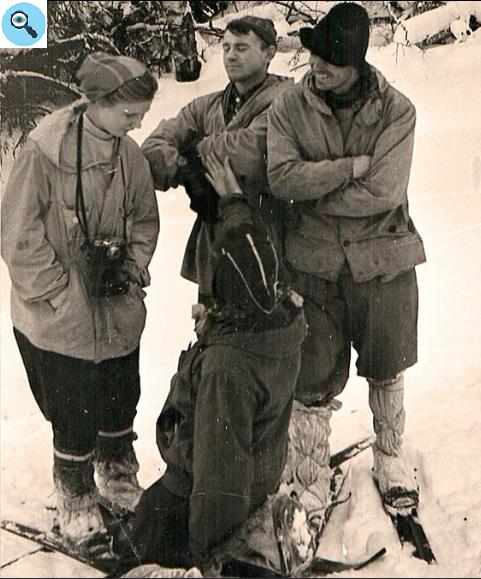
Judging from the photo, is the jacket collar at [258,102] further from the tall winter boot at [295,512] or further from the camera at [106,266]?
the tall winter boot at [295,512]

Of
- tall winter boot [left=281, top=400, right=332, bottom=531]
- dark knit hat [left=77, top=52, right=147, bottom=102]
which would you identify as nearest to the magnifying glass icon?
dark knit hat [left=77, top=52, right=147, bottom=102]

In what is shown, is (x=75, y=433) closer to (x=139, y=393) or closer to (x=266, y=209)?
(x=139, y=393)

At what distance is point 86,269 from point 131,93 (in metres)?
0.63

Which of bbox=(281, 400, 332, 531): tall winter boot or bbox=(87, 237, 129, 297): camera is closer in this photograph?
bbox=(87, 237, 129, 297): camera

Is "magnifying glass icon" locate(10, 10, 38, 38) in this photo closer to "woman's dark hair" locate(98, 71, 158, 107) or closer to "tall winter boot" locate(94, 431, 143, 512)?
"woman's dark hair" locate(98, 71, 158, 107)

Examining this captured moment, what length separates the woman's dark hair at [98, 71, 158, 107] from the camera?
294 centimetres

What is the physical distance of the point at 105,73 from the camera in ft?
9.62

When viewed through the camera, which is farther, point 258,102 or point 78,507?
point 78,507

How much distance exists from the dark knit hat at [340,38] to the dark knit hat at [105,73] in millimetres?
600

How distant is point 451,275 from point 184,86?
138cm

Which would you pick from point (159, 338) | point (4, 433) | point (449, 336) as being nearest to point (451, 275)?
point (449, 336)

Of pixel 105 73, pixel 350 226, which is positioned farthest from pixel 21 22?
pixel 350 226

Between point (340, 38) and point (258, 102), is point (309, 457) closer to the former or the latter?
point (258, 102)

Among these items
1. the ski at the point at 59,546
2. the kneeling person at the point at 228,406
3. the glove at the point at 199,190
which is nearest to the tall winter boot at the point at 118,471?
the ski at the point at 59,546
